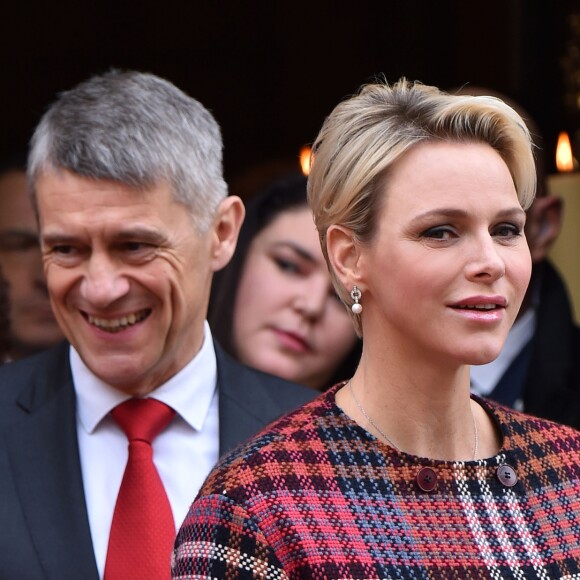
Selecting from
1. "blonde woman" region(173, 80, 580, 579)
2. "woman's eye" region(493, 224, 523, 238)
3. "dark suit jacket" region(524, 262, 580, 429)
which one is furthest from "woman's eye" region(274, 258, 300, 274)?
"woman's eye" region(493, 224, 523, 238)

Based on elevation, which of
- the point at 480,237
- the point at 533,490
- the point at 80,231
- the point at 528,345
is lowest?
the point at 528,345

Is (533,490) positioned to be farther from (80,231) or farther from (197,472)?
(80,231)

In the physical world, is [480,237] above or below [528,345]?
above

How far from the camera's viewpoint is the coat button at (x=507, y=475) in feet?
7.22

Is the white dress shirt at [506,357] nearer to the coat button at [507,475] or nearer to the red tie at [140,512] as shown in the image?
the red tie at [140,512]

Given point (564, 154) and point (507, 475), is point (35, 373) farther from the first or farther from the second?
point (564, 154)

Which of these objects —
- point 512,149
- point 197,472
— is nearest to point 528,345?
point 197,472

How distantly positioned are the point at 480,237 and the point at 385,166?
17 cm

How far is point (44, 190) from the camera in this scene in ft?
8.96

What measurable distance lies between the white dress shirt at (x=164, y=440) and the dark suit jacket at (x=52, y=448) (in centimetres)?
3

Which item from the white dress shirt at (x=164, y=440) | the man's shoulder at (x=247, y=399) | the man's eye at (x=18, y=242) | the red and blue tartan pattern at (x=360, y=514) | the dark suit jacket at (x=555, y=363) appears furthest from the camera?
the man's eye at (x=18, y=242)

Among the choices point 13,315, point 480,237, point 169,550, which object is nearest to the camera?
point 480,237

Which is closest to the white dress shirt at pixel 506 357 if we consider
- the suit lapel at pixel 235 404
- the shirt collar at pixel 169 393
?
the suit lapel at pixel 235 404

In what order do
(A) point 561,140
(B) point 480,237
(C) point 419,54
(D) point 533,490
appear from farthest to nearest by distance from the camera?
(C) point 419,54 → (A) point 561,140 → (D) point 533,490 → (B) point 480,237
